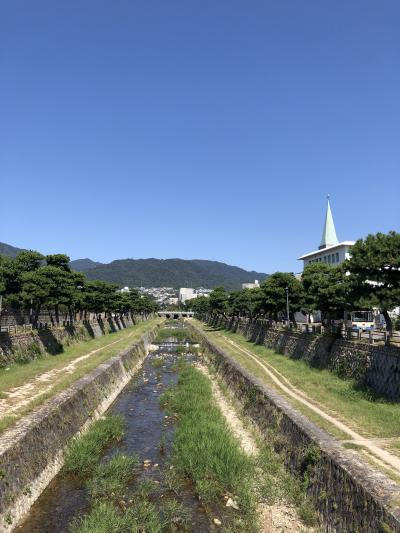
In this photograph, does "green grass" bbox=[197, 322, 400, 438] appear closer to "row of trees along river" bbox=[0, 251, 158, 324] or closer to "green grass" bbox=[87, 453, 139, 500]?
"green grass" bbox=[87, 453, 139, 500]

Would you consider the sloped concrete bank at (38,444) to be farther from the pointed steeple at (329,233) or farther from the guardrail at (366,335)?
the pointed steeple at (329,233)

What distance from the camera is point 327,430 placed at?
1555cm

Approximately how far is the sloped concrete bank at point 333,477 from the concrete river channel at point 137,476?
341 centimetres

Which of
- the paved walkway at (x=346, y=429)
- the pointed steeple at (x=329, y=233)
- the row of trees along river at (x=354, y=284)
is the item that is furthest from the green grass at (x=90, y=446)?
the pointed steeple at (x=329, y=233)

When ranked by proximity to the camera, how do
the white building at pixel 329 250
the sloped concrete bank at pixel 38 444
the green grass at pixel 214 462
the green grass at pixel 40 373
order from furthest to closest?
the white building at pixel 329 250, the green grass at pixel 40 373, the green grass at pixel 214 462, the sloped concrete bank at pixel 38 444

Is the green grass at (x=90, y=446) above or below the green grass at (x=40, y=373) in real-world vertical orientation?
below

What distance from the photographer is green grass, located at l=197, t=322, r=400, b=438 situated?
53.5 ft

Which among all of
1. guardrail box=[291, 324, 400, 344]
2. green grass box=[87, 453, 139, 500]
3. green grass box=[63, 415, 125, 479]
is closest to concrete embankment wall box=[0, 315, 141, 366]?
green grass box=[63, 415, 125, 479]

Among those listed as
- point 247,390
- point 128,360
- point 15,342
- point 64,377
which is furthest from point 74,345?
point 247,390

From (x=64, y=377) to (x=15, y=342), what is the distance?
7.15 metres

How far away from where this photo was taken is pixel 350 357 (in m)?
27.3

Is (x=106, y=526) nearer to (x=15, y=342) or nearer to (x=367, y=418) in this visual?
(x=367, y=418)

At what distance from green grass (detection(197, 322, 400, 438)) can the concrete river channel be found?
6107 millimetres

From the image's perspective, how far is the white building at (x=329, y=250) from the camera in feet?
294
